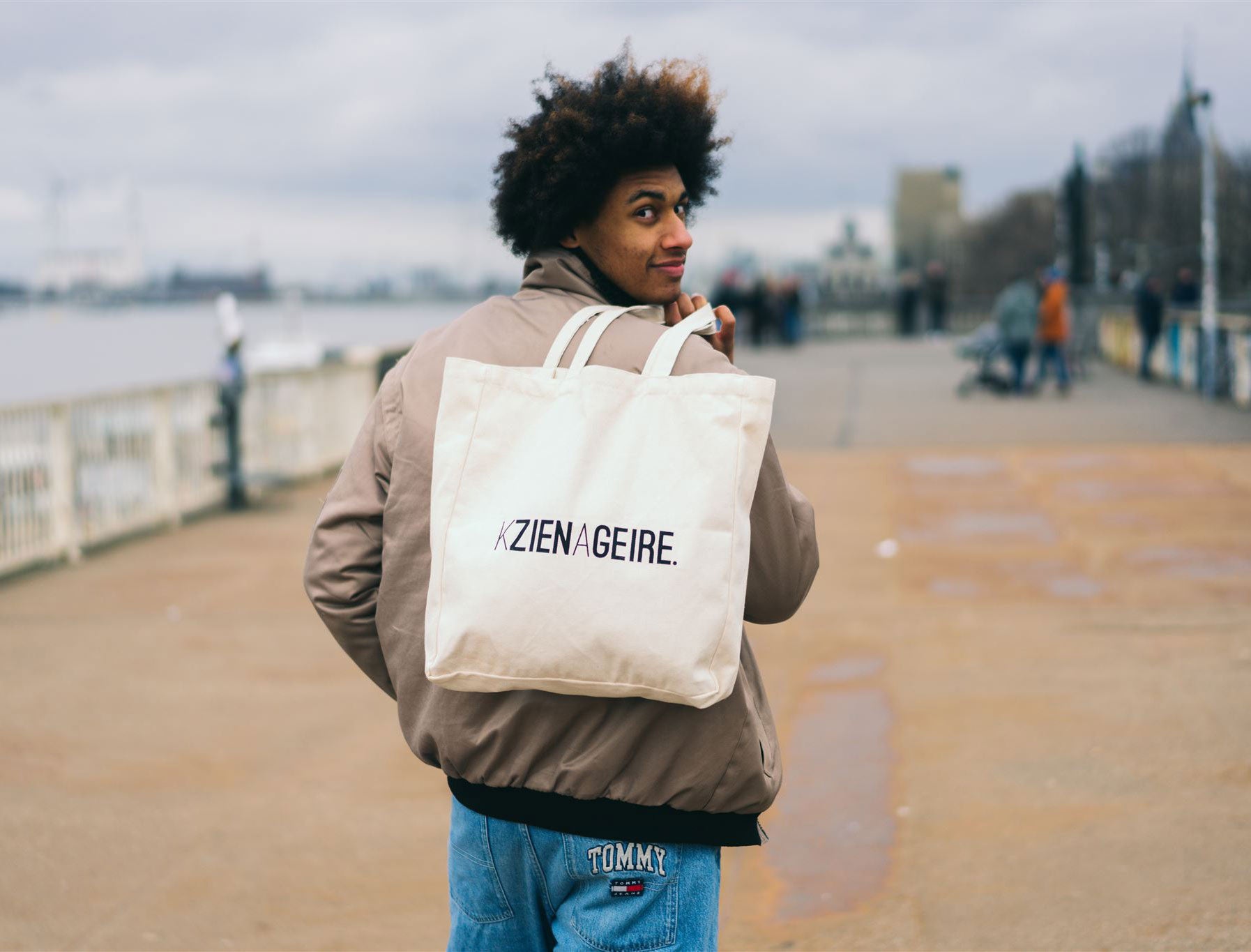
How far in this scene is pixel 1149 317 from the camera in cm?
2128

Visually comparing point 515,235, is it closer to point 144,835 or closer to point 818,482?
point 144,835

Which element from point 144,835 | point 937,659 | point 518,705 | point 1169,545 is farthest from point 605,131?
point 1169,545

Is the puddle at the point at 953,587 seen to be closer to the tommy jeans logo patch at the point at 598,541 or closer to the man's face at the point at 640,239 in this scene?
the man's face at the point at 640,239

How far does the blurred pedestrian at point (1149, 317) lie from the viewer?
20.8 metres

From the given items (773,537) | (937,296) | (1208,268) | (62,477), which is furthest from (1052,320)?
(773,537)

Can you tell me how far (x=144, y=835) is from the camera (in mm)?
4418

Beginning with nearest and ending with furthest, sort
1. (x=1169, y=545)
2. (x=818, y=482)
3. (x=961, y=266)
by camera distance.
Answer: (x=1169, y=545) → (x=818, y=482) → (x=961, y=266)

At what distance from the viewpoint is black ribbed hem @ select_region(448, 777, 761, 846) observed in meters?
1.88

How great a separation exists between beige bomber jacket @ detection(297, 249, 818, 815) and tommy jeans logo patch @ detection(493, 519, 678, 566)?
2.8 inches

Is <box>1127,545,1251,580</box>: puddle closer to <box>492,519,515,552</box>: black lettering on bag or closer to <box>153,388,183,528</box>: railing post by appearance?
<box>492,519,515,552</box>: black lettering on bag

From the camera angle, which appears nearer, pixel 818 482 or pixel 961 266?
pixel 818 482

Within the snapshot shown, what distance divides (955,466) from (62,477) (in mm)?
7291

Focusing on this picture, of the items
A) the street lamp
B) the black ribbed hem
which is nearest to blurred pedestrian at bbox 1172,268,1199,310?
the street lamp

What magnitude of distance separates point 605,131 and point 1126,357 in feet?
79.6
